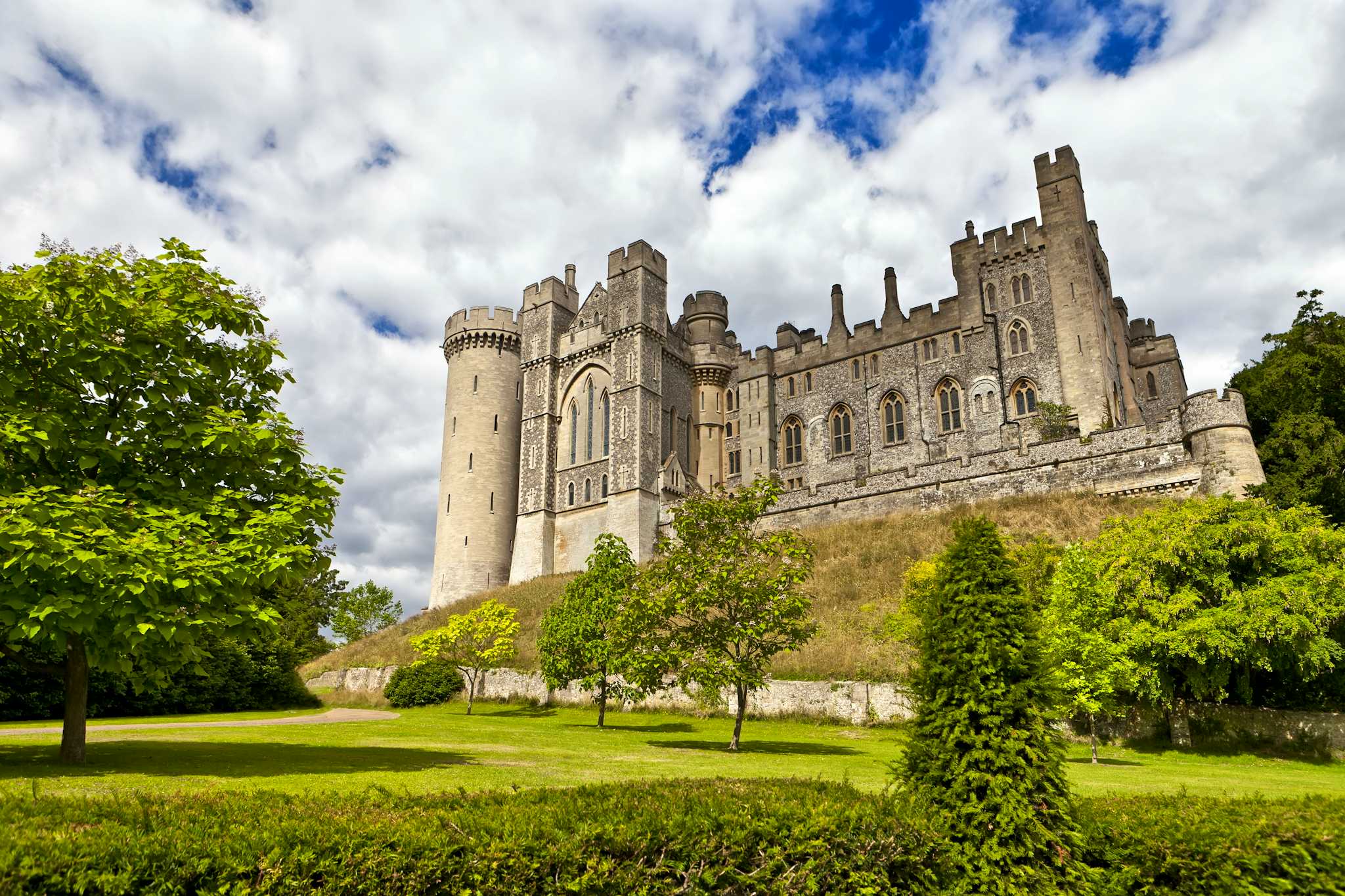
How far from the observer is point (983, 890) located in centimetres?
649

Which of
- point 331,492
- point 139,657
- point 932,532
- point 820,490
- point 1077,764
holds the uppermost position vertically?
point 820,490

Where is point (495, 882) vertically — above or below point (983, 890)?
above

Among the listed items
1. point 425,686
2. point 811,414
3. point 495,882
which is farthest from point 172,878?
point 811,414

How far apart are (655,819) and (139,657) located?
8839 mm

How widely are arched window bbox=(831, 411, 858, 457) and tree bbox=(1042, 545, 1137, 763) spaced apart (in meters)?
29.4

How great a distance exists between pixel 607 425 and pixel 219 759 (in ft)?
128

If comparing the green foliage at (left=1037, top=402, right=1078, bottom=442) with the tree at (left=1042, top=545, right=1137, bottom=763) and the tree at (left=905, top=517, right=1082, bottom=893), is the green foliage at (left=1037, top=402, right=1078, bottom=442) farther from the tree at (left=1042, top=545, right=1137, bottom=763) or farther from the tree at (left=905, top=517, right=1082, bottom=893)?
the tree at (left=905, top=517, right=1082, bottom=893)

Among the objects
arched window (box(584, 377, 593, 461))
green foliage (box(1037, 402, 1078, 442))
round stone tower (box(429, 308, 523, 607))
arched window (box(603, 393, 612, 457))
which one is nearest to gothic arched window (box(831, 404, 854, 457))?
green foliage (box(1037, 402, 1078, 442))

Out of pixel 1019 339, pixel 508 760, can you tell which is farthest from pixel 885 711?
pixel 1019 339

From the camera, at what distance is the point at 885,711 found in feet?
75.2

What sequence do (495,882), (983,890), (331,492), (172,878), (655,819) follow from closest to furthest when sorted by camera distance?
(172,878) < (495,882) < (655,819) < (983,890) < (331,492)

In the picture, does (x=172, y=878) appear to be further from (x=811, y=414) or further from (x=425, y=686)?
(x=811, y=414)

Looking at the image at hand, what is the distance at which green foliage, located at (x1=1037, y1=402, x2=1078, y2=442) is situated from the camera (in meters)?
38.5

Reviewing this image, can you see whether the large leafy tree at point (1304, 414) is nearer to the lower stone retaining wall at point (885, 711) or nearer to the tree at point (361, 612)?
the lower stone retaining wall at point (885, 711)
